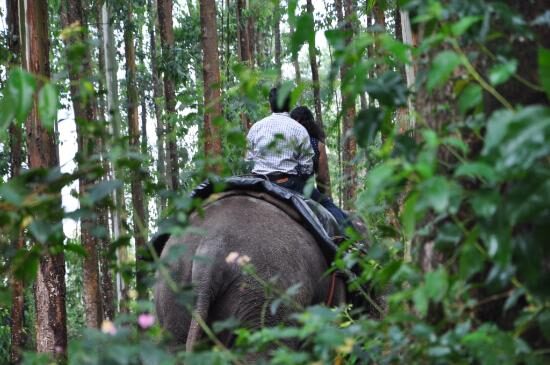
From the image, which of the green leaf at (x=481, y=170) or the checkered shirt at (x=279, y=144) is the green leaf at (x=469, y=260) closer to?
the green leaf at (x=481, y=170)

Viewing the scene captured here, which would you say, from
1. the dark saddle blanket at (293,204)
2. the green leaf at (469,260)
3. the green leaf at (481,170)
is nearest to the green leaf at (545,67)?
the green leaf at (481,170)

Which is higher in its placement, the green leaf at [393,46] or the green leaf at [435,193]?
the green leaf at [393,46]

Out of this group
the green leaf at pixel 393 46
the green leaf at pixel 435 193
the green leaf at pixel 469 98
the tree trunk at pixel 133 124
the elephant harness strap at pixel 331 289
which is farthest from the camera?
the elephant harness strap at pixel 331 289

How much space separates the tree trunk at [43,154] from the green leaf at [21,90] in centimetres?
867

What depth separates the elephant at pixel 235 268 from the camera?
638cm

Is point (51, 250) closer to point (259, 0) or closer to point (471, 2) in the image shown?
point (471, 2)

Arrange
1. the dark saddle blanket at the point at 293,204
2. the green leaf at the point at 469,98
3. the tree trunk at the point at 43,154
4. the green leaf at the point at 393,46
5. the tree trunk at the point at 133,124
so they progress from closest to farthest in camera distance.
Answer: the green leaf at the point at 469,98, the green leaf at the point at 393,46, the tree trunk at the point at 133,124, the dark saddle blanket at the point at 293,204, the tree trunk at the point at 43,154

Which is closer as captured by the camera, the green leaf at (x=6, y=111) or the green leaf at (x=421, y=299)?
the green leaf at (x=421, y=299)

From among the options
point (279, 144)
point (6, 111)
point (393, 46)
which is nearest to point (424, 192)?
point (393, 46)

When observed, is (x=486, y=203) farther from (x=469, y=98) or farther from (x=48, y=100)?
(x=48, y=100)

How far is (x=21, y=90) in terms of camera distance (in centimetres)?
282

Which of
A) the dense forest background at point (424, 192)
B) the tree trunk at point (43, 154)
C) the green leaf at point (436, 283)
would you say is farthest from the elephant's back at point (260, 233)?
the tree trunk at point (43, 154)

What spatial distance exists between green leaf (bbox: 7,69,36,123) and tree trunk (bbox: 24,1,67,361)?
8.67 meters

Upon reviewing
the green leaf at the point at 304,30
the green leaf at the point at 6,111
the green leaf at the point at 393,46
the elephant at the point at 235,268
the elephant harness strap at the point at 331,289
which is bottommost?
the elephant harness strap at the point at 331,289
